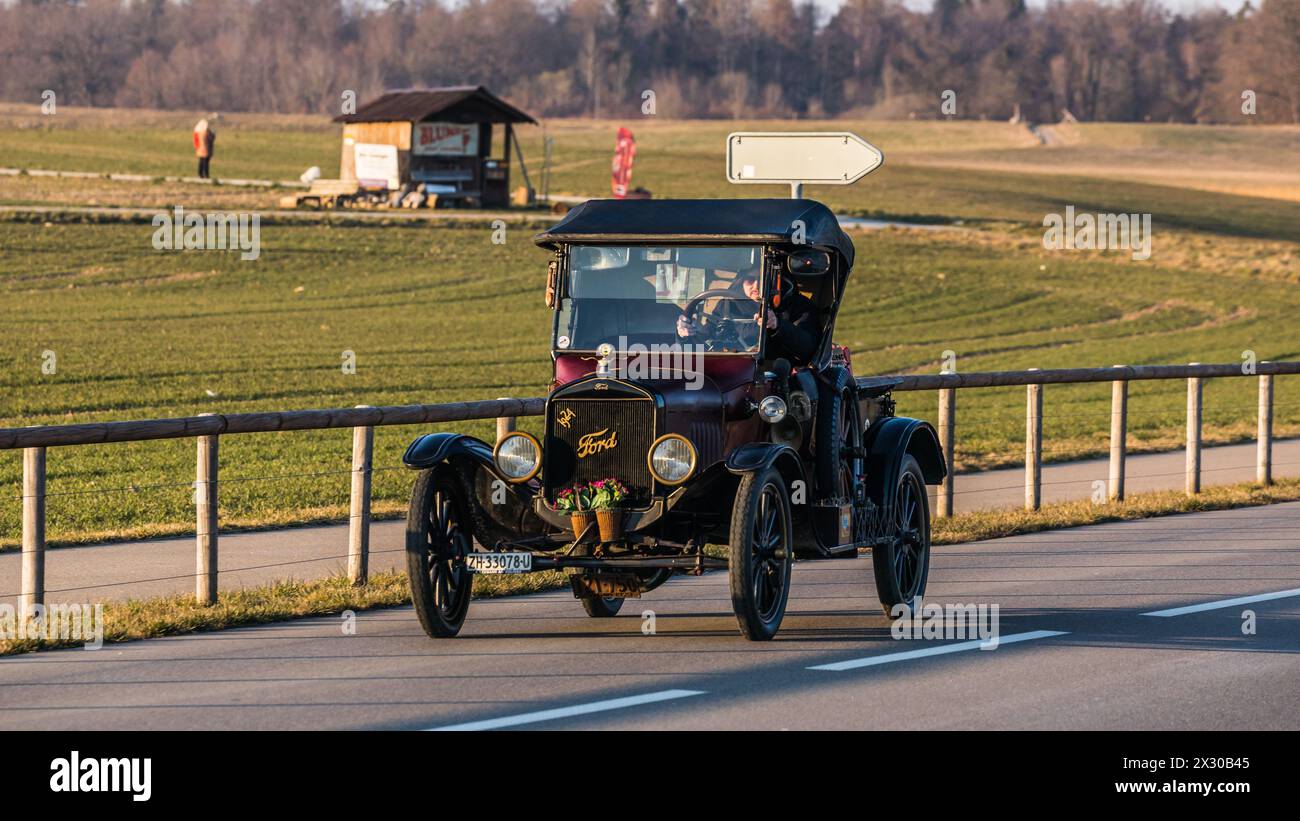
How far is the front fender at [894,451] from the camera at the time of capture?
459 inches

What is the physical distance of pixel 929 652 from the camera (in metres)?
10.2

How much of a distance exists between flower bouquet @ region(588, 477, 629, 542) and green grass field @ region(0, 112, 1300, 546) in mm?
3260

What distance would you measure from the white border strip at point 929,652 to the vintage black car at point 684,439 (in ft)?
1.97

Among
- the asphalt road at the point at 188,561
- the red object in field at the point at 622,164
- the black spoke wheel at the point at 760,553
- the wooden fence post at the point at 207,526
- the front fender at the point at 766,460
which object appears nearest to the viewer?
the black spoke wheel at the point at 760,553

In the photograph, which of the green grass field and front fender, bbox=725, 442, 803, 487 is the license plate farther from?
the green grass field

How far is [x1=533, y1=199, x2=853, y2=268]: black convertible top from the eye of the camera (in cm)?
1107

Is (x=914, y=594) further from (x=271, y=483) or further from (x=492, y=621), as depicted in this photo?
(x=271, y=483)

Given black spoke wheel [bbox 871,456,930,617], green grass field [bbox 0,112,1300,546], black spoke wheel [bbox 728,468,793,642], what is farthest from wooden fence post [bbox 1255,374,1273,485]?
black spoke wheel [bbox 728,468,793,642]

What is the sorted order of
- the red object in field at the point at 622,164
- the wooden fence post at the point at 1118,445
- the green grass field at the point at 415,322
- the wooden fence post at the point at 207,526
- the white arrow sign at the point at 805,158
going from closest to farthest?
the wooden fence post at the point at 207,526
the white arrow sign at the point at 805,158
the wooden fence post at the point at 1118,445
the green grass field at the point at 415,322
the red object in field at the point at 622,164

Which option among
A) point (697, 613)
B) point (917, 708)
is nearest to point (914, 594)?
point (697, 613)

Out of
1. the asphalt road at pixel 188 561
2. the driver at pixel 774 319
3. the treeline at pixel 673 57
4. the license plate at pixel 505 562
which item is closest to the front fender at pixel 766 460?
the driver at pixel 774 319

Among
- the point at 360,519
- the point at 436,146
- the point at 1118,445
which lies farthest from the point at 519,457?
the point at 436,146

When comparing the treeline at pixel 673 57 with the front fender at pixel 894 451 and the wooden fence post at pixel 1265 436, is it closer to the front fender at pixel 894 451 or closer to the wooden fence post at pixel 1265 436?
the wooden fence post at pixel 1265 436

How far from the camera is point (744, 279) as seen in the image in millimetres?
11141
